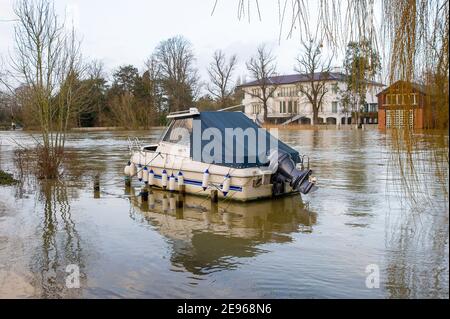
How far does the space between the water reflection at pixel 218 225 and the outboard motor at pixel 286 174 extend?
19.3 inches

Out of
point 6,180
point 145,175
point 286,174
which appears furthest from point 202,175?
point 6,180

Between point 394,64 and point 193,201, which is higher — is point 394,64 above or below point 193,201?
above

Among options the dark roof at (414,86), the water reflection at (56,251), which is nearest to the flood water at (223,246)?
the water reflection at (56,251)

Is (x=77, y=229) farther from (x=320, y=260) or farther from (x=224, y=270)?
(x=320, y=260)

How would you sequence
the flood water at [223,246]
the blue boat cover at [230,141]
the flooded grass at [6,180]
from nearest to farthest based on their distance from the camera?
the flood water at [223,246] < the blue boat cover at [230,141] < the flooded grass at [6,180]

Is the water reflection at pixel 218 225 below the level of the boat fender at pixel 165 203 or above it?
below

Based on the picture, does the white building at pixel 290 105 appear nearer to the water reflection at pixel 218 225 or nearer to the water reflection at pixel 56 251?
the water reflection at pixel 218 225

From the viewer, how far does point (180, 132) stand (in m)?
14.2

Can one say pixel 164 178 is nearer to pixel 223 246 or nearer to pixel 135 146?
pixel 135 146

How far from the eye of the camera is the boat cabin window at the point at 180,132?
13930 mm
